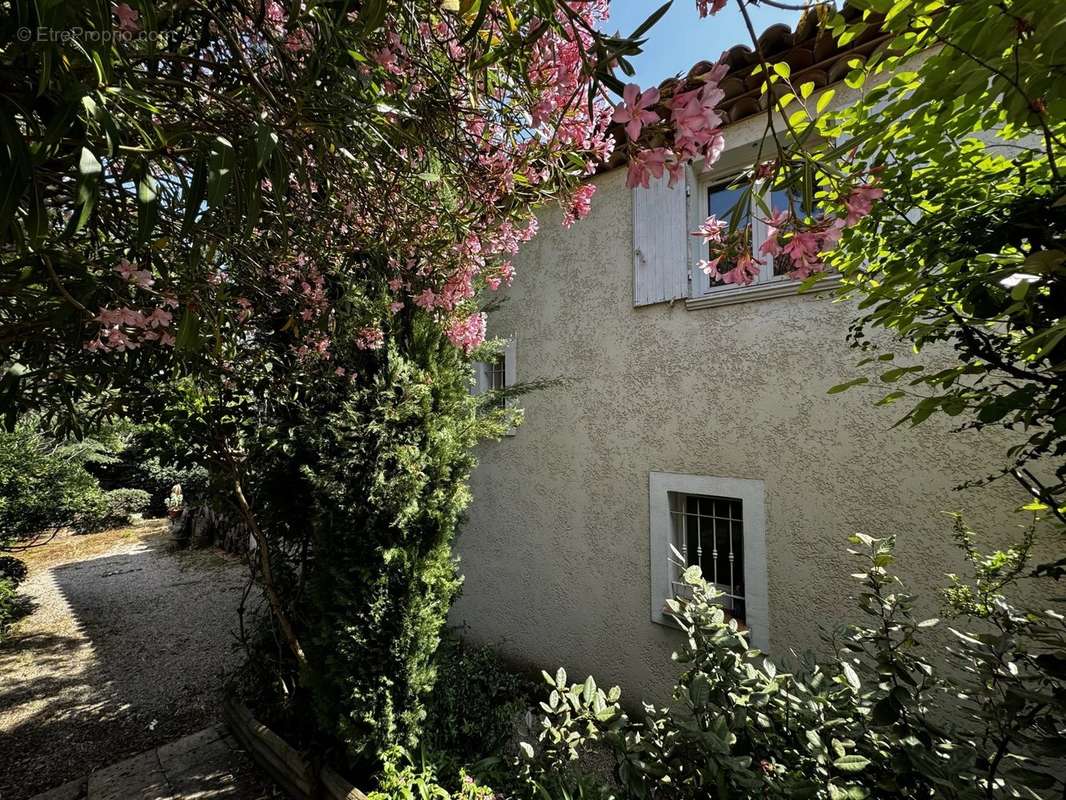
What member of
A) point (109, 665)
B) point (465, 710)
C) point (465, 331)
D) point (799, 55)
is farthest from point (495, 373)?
point (109, 665)

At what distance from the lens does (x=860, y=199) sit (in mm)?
1493

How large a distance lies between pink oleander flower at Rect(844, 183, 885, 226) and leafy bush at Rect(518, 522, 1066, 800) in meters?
1.38

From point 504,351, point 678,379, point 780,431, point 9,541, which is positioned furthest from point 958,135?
point 9,541

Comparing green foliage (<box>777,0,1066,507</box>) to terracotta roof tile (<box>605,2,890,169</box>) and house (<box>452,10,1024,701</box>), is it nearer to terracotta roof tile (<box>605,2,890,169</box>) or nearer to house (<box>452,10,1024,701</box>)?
house (<box>452,10,1024,701</box>)

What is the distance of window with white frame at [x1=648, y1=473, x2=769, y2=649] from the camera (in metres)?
3.91

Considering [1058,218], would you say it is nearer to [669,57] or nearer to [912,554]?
[669,57]

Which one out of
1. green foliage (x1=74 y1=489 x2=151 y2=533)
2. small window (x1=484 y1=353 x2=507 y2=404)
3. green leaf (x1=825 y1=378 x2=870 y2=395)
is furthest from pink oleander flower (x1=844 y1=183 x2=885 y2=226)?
green foliage (x1=74 y1=489 x2=151 y2=533)

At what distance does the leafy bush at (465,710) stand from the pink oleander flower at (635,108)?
135 inches

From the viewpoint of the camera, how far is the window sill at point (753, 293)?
3.65 metres

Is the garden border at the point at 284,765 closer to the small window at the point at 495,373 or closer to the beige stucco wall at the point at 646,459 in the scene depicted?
the beige stucco wall at the point at 646,459

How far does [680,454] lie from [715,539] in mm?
892

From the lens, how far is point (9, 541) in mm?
7445

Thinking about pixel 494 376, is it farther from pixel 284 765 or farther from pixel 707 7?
pixel 707 7

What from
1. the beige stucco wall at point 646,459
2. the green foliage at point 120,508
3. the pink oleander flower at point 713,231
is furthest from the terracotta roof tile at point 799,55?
the green foliage at point 120,508
